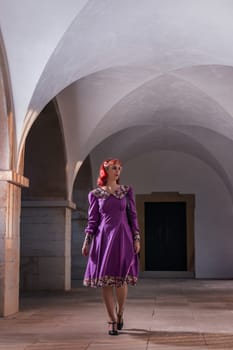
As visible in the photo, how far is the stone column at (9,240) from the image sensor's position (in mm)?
6418

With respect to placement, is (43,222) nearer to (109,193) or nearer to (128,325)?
(128,325)

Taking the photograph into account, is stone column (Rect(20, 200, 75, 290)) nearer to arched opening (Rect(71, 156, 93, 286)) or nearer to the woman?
arched opening (Rect(71, 156, 93, 286))

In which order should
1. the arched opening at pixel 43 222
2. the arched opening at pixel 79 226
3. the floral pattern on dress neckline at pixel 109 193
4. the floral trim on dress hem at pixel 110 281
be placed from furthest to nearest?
the arched opening at pixel 79 226
the arched opening at pixel 43 222
the floral pattern on dress neckline at pixel 109 193
the floral trim on dress hem at pixel 110 281

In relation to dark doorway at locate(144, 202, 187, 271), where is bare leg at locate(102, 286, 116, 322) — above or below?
below

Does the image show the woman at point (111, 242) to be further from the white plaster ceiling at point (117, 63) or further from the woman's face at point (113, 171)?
the white plaster ceiling at point (117, 63)

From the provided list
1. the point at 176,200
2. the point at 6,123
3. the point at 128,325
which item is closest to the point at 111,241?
the point at 128,325

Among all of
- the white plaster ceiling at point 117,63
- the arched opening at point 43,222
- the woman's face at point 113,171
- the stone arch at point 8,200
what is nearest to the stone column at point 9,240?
the stone arch at point 8,200

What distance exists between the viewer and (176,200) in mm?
16250

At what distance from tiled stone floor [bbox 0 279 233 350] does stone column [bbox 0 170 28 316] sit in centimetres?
24

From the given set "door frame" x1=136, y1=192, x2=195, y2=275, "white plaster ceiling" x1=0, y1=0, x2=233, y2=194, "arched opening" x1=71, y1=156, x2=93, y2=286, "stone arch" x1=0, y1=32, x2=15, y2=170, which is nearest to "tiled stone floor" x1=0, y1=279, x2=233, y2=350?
"stone arch" x1=0, y1=32, x2=15, y2=170

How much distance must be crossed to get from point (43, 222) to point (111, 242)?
6.04m

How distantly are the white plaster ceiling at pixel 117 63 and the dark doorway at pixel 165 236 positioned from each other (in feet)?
15.1

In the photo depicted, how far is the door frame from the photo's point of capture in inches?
627

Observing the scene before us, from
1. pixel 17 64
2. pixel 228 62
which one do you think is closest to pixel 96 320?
pixel 17 64
